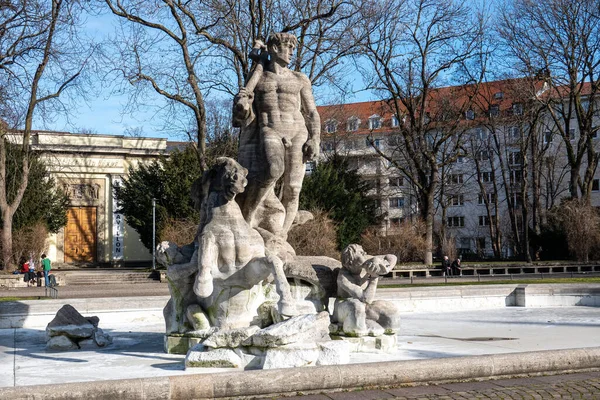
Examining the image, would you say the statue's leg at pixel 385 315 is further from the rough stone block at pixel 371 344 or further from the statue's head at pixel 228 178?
the statue's head at pixel 228 178

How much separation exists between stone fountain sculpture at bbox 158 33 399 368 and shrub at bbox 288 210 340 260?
15.3 metres

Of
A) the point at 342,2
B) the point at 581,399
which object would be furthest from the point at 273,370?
the point at 342,2

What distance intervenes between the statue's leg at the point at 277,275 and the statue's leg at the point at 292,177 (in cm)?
252

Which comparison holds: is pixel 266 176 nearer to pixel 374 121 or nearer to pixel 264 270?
pixel 264 270

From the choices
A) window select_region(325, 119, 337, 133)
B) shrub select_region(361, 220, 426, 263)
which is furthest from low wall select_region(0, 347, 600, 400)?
window select_region(325, 119, 337, 133)

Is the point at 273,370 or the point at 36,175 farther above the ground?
the point at 36,175

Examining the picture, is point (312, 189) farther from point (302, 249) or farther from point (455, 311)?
point (455, 311)

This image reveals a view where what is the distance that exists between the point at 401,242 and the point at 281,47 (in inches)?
1049

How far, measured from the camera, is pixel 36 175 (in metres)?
40.0

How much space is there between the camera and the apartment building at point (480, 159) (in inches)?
1626

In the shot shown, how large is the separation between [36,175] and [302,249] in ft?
65.9

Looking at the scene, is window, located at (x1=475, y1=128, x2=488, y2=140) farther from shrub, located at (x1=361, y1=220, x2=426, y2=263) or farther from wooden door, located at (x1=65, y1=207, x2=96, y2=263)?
wooden door, located at (x1=65, y1=207, x2=96, y2=263)

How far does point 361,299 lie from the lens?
8.89 metres

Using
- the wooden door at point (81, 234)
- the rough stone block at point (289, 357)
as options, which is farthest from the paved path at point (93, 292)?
the wooden door at point (81, 234)
